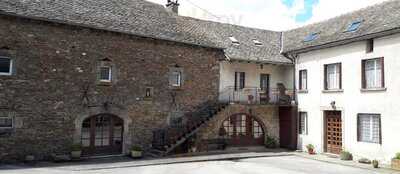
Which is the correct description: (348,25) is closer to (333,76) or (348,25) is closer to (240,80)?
(333,76)

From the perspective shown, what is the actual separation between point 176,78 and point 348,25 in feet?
33.2

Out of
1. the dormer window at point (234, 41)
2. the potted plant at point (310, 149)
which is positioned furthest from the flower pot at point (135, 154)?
the dormer window at point (234, 41)

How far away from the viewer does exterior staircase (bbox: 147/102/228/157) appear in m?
17.5

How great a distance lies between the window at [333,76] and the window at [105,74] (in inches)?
462

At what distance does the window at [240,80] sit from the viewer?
21.0 m

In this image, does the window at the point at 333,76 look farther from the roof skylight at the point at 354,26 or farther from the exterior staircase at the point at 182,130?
the exterior staircase at the point at 182,130

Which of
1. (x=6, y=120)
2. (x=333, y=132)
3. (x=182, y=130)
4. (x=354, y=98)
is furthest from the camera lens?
(x=333, y=132)

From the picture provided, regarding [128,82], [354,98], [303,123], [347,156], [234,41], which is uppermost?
[234,41]

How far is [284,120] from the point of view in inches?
846

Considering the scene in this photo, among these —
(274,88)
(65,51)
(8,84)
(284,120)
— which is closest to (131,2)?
(65,51)

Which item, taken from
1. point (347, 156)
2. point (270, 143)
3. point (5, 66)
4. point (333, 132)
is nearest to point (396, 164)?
point (347, 156)

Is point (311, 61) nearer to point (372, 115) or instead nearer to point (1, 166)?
point (372, 115)

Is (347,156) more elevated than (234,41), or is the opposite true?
(234,41)

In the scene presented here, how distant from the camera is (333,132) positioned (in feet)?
61.1
